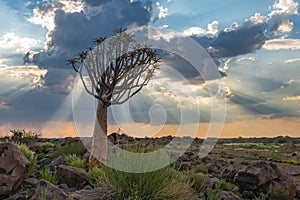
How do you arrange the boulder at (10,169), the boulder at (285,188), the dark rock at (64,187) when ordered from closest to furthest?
the boulder at (10,169), the dark rock at (64,187), the boulder at (285,188)

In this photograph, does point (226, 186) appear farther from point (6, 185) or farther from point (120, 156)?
point (6, 185)

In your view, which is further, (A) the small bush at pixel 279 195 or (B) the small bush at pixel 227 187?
(B) the small bush at pixel 227 187

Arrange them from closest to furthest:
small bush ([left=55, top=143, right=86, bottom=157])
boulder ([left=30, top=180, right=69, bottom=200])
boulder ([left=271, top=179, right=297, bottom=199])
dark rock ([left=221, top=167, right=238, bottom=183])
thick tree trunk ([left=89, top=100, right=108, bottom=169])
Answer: boulder ([left=30, top=180, right=69, bottom=200]) < boulder ([left=271, top=179, right=297, bottom=199]) < dark rock ([left=221, top=167, right=238, bottom=183]) < thick tree trunk ([left=89, top=100, right=108, bottom=169]) < small bush ([left=55, top=143, right=86, bottom=157])

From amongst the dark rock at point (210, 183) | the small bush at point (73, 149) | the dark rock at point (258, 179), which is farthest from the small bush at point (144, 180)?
the small bush at point (73, 149)

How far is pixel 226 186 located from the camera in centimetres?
1120

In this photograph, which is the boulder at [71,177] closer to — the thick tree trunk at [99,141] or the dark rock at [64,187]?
the dark rock at [64,187]

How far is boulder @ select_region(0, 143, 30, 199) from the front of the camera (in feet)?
28.7

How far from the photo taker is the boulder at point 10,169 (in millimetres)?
8742

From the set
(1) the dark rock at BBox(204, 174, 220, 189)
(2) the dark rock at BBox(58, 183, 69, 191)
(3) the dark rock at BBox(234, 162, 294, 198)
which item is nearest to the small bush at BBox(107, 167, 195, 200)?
(2) the dark rock at BBox(58, 183, 69, 191)

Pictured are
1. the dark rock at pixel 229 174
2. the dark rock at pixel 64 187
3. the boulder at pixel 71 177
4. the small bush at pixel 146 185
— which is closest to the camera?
the small bush at pixel 146 185

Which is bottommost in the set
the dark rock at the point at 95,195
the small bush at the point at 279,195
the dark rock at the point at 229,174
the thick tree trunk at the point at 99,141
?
the small bush at the point at 279,195

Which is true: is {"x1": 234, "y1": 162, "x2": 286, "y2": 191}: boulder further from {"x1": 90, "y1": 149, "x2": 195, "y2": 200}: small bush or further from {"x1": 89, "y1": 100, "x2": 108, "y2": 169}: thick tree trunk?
{"x1": 89, "y1": 100, "x2": 108, "y2": 169}: thick tree trunk

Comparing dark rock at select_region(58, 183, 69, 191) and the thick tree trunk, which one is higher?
the thick tree trunk

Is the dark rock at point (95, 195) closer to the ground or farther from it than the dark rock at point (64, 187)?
farther from it
